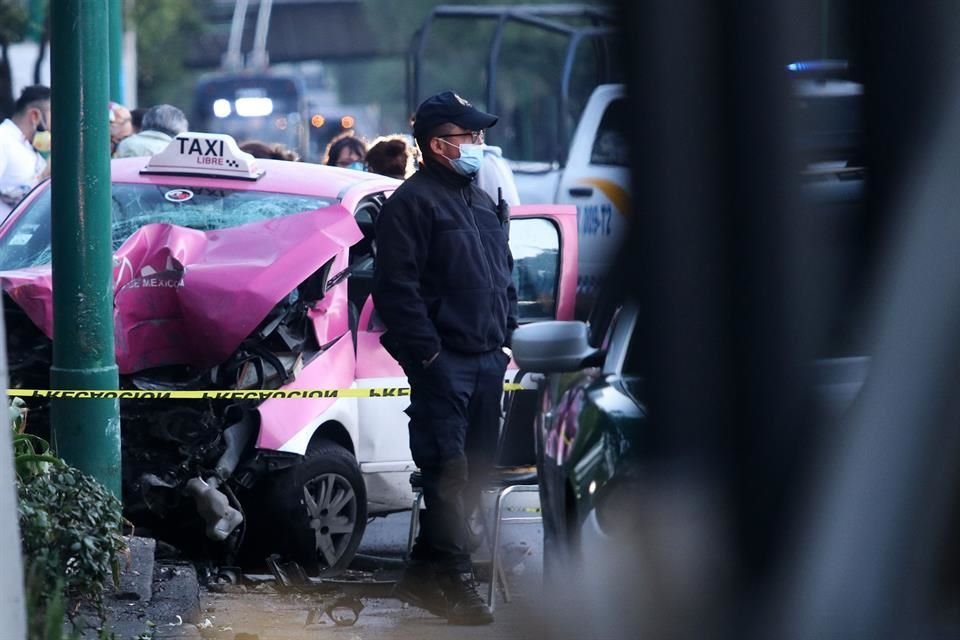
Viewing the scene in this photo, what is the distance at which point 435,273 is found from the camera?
642 cm

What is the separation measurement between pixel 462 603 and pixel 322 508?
1021 mm

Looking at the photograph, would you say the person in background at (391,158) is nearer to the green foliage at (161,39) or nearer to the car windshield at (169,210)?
the car windshield at (169,210)

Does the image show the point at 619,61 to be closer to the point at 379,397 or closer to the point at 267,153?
the point at 379,397

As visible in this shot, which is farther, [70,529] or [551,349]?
[70,529]

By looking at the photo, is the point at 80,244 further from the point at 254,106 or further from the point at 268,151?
the point at 254,106

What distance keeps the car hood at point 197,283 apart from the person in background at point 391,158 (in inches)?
79.9

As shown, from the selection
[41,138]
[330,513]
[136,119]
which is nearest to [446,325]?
[330,513]

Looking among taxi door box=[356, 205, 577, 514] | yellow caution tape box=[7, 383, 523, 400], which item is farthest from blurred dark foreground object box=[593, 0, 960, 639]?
taxi door box=[356, 205, 577, 514]

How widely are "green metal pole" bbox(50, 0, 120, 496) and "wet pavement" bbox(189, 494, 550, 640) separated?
698 mm

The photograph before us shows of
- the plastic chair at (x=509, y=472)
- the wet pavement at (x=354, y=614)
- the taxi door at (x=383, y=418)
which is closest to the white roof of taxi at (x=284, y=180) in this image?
the taxi door at (x=383, y=418)

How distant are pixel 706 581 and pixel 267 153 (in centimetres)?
924

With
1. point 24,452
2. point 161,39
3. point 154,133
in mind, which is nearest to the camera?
point 24,452

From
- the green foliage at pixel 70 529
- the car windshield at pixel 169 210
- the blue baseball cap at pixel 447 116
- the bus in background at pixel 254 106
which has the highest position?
the blue baseball cap at pixel 447 116

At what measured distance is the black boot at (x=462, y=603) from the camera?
6.47 metres
